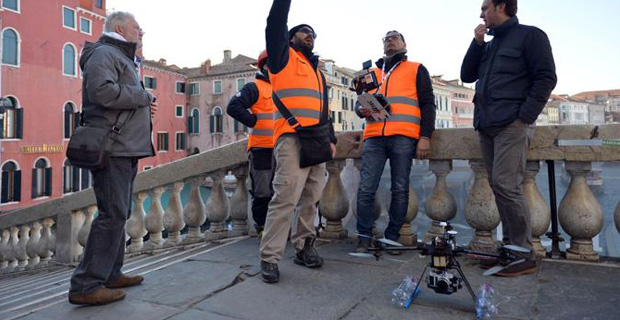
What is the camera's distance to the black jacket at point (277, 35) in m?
2.83

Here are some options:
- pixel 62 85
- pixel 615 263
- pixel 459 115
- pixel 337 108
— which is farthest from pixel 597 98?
pixel 615 263

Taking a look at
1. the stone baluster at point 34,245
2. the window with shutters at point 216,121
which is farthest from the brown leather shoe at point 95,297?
the window with shutters at point 216,121

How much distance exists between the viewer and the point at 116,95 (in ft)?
8.70

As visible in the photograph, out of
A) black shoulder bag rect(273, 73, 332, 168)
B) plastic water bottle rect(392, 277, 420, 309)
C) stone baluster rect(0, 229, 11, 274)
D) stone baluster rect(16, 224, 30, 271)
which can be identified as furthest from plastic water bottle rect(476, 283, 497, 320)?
stone baluster rect(0, 229, 11, 274)

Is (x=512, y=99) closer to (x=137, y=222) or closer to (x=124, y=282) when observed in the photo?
(x=124, y=282)

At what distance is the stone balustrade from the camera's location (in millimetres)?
3332

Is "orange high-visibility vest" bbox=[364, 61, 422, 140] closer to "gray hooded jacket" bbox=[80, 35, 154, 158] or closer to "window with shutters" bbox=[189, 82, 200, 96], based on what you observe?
"gray hooded jacket" bbox=[80, 35, 154, 158]

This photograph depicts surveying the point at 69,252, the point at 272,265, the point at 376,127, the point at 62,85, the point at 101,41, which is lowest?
the point at 69,252

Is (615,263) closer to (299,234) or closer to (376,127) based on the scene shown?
(376,127)

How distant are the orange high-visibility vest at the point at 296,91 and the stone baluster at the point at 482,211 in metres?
1.45

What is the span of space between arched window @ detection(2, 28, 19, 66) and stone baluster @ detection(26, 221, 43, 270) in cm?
2195

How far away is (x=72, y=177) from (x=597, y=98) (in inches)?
5932

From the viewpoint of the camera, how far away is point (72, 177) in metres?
26.7

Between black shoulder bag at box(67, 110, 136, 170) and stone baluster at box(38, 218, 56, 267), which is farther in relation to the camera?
stone baluster at box(38, 218, 56, 267)
